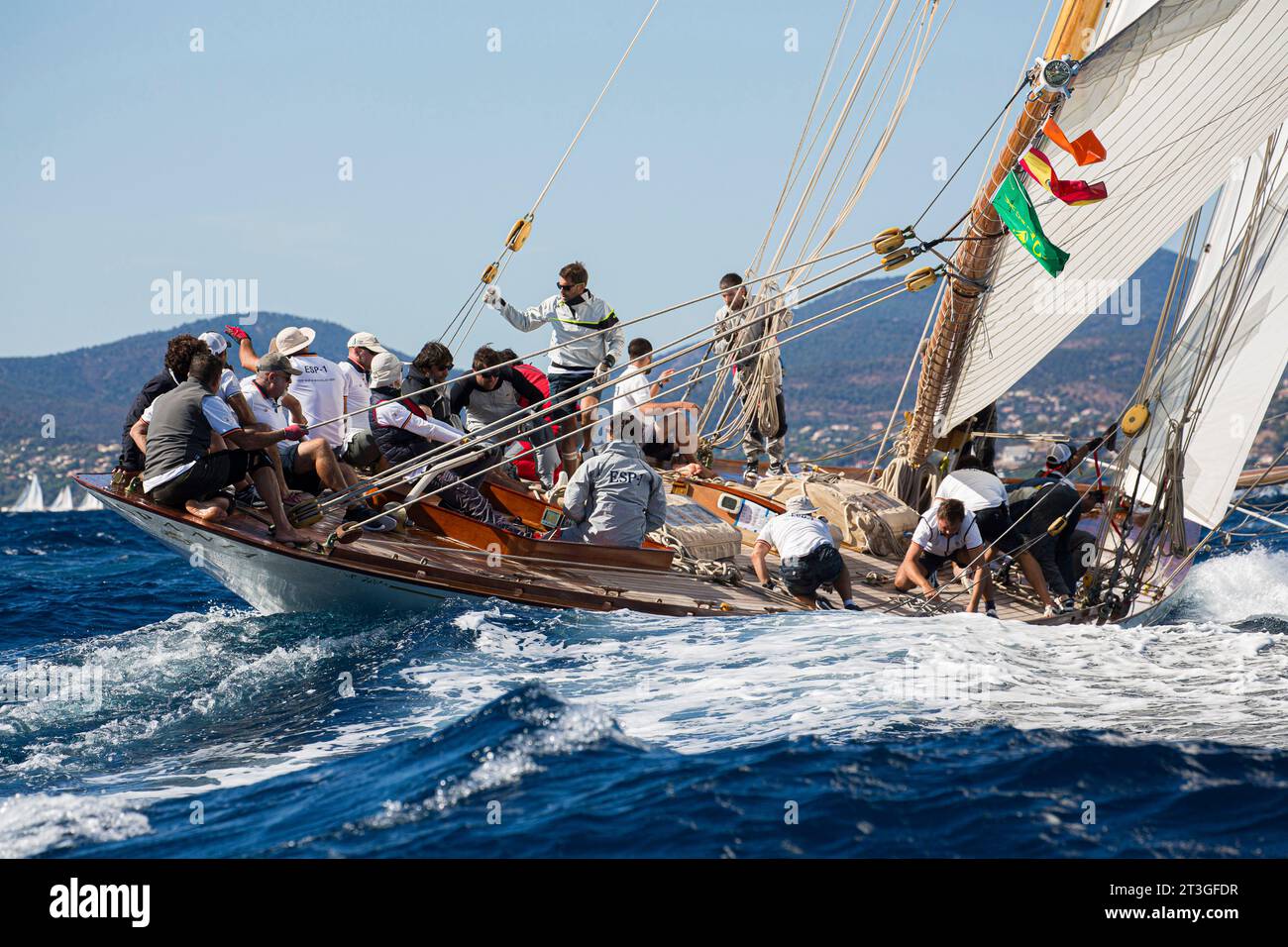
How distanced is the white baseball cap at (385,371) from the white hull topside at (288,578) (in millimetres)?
1640

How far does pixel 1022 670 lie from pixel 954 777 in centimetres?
204

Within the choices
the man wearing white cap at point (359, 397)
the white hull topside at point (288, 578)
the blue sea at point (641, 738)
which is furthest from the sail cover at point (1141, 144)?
the white hull topside at point (288, 578)

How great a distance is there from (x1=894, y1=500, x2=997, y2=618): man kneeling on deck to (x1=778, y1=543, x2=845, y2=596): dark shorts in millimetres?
607

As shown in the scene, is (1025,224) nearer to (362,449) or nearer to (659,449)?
(659,449)

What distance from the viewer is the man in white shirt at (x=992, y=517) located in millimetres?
9242

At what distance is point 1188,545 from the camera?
33.0 feet

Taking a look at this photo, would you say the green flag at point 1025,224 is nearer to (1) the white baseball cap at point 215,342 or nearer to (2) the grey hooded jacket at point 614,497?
(2) the grey hooded jacket at point 614,497

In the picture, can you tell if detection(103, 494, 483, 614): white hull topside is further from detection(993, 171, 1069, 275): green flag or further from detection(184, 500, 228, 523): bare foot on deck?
detection(993, 171, 1069, 275): green flag

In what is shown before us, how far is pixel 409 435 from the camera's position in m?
9.25

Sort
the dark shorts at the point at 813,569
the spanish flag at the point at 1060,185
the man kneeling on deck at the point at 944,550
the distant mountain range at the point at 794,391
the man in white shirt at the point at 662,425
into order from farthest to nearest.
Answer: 1. the distant mountain range at the point at 794,391
2. the man in white shirt at the point at 662,425
3. the man kneeling on deck at the point at 944,550
4. the dark shorts at the point at 813,569
5. the spanish flag at the point at 1060,185

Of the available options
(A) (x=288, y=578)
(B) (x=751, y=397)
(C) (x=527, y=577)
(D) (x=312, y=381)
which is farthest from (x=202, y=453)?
(B) (x=751, y=397)

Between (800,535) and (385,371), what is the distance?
307 centimetres
